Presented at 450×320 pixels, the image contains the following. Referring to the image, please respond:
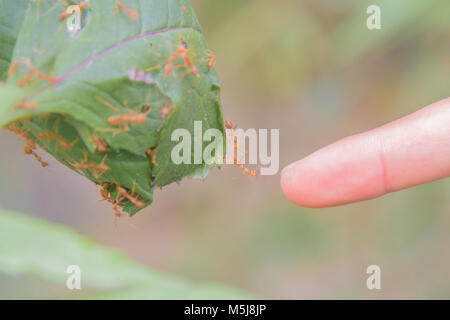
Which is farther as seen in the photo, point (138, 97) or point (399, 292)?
point (399, 292)

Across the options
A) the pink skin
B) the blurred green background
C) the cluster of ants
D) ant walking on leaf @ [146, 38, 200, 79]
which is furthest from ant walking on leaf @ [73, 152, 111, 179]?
the blurred green background

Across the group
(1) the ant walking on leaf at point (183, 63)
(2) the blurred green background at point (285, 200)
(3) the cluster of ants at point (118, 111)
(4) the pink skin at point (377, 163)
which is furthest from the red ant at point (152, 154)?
(2) the blurred green background at point (285, 200)

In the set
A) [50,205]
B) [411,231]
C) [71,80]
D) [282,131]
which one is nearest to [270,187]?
[282,131]

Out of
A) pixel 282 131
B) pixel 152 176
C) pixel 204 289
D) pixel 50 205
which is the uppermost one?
pixel 282 131

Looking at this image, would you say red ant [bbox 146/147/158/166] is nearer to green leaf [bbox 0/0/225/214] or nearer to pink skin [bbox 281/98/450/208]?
green leaf [bbox 0/0/225/214]

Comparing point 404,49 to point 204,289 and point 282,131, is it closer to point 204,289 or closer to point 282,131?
point 282,131

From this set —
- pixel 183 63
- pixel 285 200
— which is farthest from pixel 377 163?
pixel 285 200

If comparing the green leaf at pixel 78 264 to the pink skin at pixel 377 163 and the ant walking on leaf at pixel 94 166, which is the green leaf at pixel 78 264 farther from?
the pink skin at pixel 377 163
